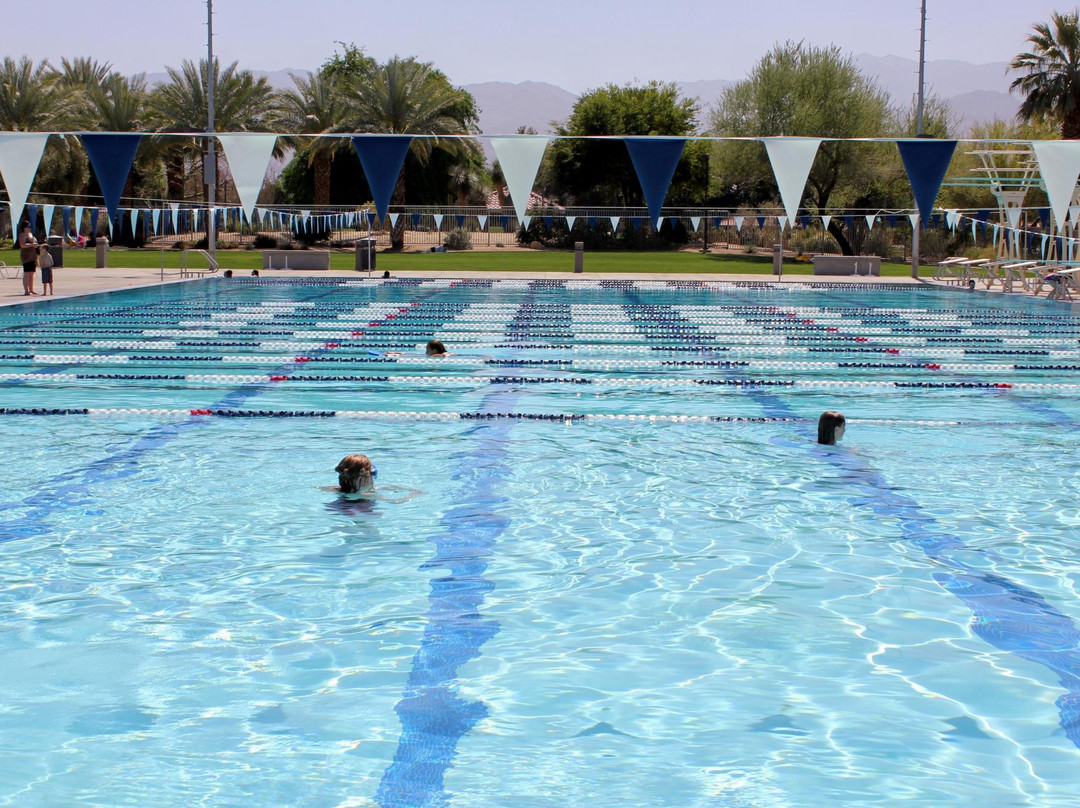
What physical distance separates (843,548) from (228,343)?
9075 millimetres

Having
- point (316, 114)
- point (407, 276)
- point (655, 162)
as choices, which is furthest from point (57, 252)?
point (316, 114)

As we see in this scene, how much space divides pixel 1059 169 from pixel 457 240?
27.8 metres

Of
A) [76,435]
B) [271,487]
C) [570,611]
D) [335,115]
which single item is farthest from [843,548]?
[335,115]

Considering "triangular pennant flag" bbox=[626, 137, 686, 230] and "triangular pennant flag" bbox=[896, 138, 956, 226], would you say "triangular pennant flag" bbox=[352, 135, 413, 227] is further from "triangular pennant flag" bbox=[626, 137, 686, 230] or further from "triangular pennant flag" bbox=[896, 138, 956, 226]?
"triangular pennant flag" bbox=[896, 138, 956, 226]

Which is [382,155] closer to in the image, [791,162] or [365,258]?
[791,162]

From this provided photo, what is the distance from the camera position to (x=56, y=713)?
3.86m

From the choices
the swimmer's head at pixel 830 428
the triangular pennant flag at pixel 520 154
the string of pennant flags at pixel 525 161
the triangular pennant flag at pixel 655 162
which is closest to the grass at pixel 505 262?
the string of pennant flags at pixel 525 161

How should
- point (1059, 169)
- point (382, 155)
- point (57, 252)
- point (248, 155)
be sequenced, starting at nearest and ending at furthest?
point (1059, 169), point (248, 155), point (382, 155), point (57, 252)

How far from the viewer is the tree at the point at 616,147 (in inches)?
1725

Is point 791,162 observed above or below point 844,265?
above

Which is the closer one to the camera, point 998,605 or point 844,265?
point 998,605

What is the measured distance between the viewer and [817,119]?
3678 centimetres

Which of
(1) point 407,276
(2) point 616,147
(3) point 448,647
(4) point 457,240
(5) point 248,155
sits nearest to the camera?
(3) point 448,647

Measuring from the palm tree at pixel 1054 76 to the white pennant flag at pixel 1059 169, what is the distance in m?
22.4
